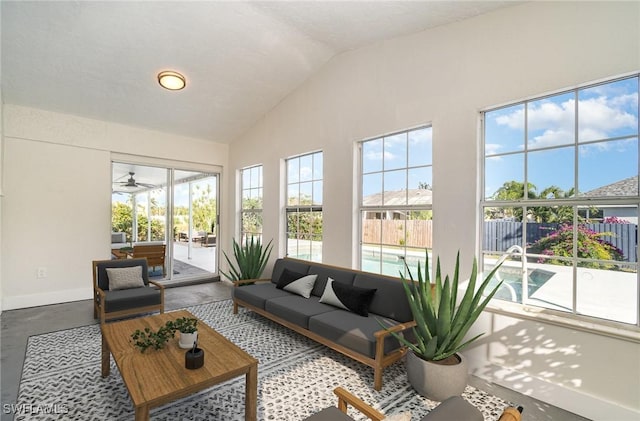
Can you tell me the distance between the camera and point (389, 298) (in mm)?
3121

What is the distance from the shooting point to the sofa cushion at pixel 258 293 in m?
3.81

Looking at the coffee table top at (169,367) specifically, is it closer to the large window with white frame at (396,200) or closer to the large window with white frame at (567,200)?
the large window with white frame at (396,200)

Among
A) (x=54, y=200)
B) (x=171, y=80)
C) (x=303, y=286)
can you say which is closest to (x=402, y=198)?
(x=303, y=286)

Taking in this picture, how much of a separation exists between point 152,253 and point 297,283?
132 inches

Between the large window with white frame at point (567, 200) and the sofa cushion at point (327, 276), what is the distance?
1.48 metres

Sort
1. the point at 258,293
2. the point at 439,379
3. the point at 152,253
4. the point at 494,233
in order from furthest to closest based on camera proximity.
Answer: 1. the point at 152,253
2. the point at 258,293
3. the point at 494,233
4. the point at 439,379

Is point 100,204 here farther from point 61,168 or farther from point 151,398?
point 151,398

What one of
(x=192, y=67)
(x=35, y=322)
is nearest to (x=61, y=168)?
(x=35, y=322)

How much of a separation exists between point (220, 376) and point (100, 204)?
449cm

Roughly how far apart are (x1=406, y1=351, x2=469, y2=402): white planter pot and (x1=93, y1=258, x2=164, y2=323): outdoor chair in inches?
127

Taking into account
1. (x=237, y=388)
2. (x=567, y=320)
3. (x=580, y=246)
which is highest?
(x=580, y=246)

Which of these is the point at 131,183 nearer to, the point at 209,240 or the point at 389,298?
the point at 209,240

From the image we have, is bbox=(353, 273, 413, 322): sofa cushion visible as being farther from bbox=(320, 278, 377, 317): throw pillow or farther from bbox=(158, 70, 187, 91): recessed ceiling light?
bbox=(158, 70, 187, 91): recessed ceiling light

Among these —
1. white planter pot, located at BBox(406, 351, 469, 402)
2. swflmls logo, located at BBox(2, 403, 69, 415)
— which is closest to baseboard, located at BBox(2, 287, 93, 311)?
swflmls logo, located at BBox(2, 403, 69, 415)
